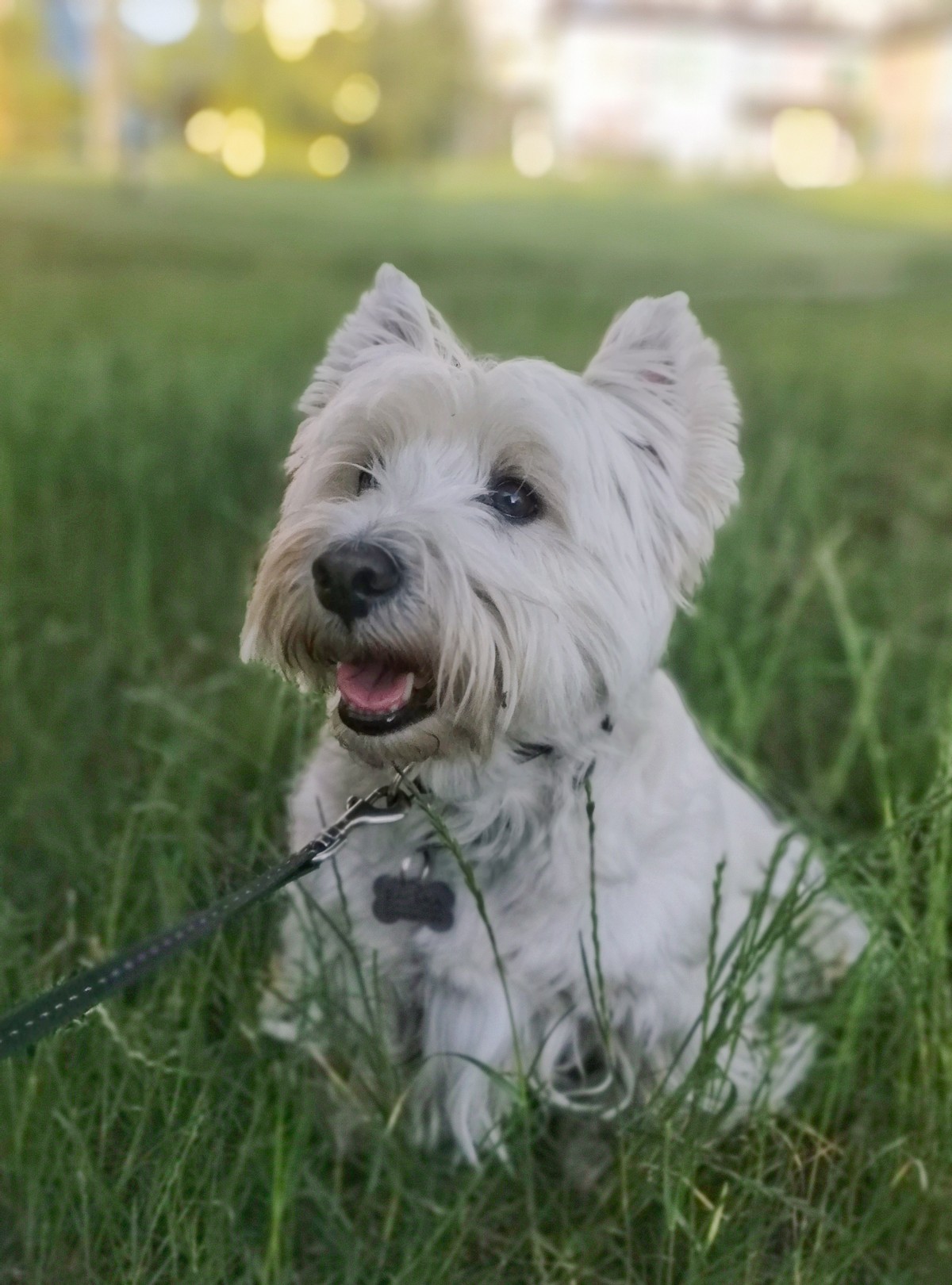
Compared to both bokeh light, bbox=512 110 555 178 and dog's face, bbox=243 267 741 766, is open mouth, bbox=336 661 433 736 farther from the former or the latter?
bokeh light, bbox=512 110 555 178

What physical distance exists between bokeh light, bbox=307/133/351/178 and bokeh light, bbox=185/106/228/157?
1.81 ft

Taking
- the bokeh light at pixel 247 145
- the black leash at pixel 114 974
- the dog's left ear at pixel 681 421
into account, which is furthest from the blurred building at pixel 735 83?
the black leash at pixel 114 974

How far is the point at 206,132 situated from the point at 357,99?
100 centimetres

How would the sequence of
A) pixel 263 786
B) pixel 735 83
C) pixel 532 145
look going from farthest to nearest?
pixel 735 83 < pixel 532 145 < pixel 263 786

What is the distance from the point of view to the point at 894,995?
6.95 feet

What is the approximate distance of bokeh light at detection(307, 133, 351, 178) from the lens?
24.2ft

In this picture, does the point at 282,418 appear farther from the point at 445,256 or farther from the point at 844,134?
the point at 844,134

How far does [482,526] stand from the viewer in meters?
1.77

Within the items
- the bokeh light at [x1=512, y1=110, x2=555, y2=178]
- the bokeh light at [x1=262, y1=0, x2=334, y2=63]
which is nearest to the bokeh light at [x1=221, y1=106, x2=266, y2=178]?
the bokeh light at [x1=262, y1=0, x2=334, y2=63]

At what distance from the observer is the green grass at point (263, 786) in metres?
1.80

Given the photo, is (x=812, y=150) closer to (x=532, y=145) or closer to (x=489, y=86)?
(x=532, y=145)

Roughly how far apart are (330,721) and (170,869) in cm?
59

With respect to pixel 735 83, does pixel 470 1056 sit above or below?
below

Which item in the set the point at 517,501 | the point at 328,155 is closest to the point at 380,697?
the point at 517,501
